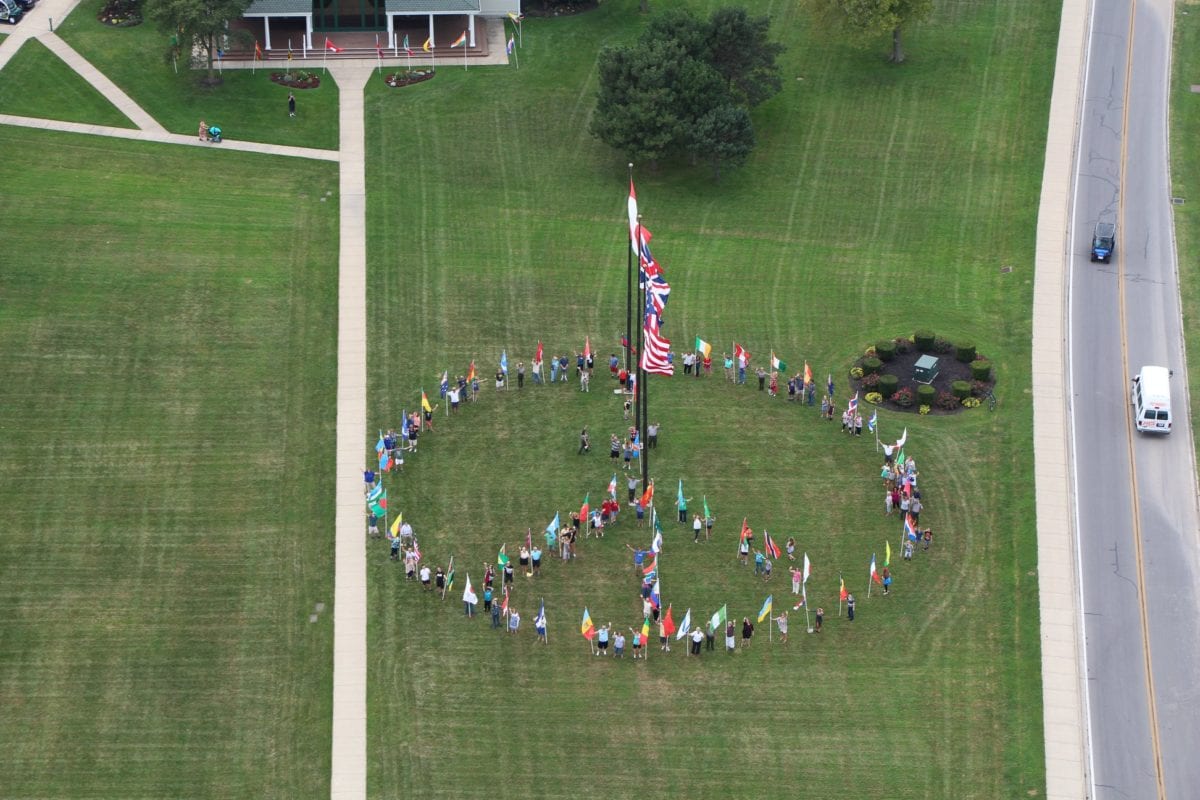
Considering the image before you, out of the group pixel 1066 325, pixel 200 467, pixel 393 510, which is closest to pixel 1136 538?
pixel 1066 325

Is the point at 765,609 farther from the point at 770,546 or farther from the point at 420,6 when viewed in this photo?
the point at 420,6

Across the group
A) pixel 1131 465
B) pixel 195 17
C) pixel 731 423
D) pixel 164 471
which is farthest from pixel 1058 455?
pixel 195 17

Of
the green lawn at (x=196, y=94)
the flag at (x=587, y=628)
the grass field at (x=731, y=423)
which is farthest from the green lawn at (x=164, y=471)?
the flag at (x=587, y=628)

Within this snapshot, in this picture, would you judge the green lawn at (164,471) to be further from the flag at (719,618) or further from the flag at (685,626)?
the flag at (719,618)

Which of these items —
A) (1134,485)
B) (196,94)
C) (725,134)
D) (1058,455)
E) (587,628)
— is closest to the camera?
(587,628)

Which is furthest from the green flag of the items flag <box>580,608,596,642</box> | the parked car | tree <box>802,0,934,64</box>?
tree <box>802,0,934,64</box>

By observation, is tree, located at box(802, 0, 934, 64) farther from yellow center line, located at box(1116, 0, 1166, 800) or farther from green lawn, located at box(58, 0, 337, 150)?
green lawn, located at box(58, 0, 337, 150)
